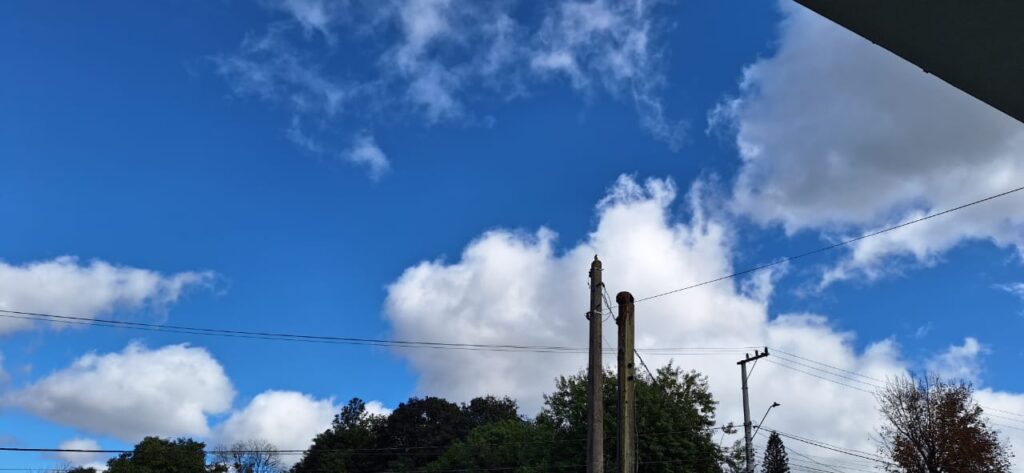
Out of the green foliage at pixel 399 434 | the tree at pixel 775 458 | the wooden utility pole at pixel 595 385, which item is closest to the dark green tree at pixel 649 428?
the wooden utility pole at pixel 595 385

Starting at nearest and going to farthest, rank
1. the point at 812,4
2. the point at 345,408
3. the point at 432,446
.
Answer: the point at 812,4 < the point at 432,446 < the point at 345,408

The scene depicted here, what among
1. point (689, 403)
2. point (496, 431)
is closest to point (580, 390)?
point (689, 403)

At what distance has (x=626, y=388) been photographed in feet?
39.0

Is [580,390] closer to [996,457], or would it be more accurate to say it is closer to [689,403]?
[689,403]

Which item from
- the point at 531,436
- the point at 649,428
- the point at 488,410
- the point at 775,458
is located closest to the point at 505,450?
the point at 531,436

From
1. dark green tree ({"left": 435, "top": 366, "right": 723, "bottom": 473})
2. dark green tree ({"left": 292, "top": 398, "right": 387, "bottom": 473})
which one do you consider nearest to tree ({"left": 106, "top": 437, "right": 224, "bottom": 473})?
dark green tree ({"left": 292, "top": 398, "right": 387, "bottom": 473})

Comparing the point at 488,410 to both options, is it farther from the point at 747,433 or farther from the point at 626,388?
the point at 626,388

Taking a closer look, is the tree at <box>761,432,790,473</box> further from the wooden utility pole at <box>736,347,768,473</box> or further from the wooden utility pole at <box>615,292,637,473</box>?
the wooden utility pole at <box>615,292,637,473</box>

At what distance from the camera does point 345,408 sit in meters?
81.8

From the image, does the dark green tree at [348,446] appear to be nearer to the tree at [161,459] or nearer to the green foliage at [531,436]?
the green foliage at [531,436]

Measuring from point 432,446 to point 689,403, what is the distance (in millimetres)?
42689

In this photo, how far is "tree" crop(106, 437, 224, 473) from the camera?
5906 centimetres

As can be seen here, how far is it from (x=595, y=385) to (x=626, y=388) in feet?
1.73

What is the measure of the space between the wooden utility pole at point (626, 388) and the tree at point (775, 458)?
7812cm
